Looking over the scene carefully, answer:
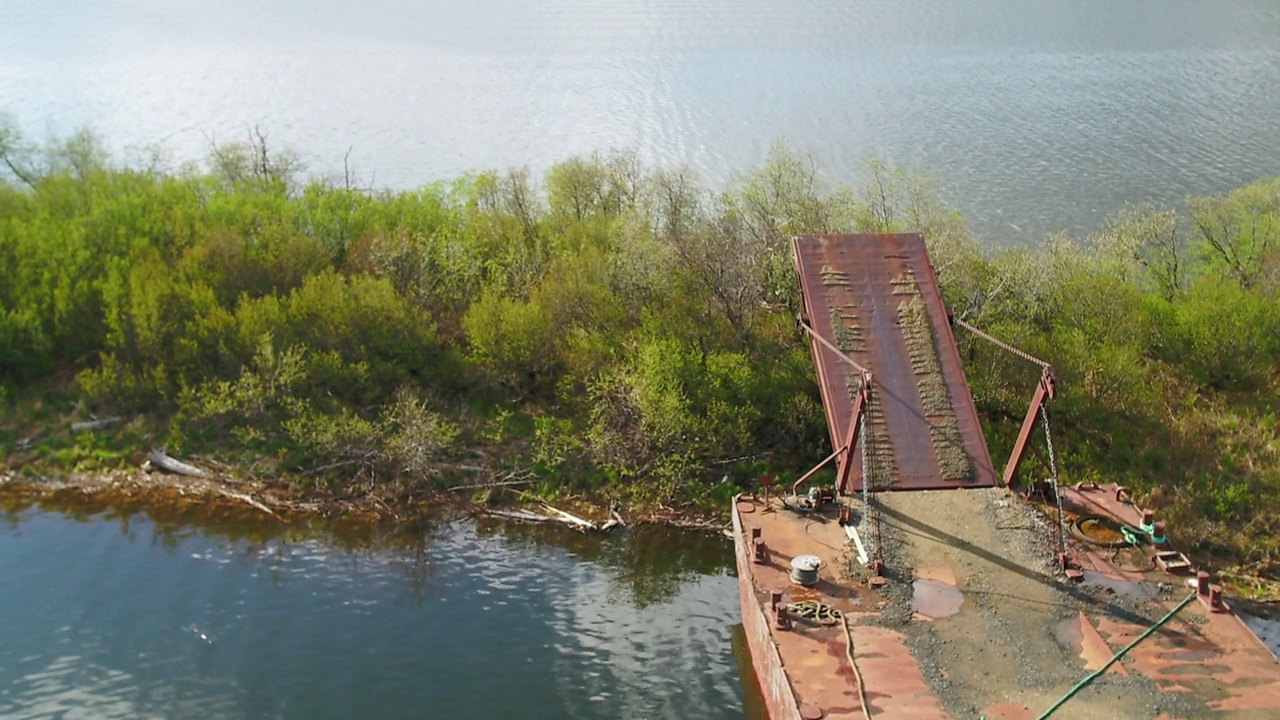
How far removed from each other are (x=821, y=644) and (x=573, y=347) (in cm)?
1235

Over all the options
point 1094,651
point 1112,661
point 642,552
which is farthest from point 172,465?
point 1112,661

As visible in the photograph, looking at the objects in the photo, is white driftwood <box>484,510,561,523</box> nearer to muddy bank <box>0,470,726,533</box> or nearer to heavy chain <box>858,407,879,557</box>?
muddy bank <box>0,470,726,533</box>

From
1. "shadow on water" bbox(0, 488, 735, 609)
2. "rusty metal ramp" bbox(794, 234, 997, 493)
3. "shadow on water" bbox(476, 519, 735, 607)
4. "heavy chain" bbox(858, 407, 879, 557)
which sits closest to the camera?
"heavy chain" bbox(858, 407, 879, 557)

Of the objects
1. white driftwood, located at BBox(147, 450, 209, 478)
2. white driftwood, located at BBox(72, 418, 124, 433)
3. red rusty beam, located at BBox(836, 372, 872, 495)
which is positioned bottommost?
white driftwood, located at BBox(147, 450, 209, 478)

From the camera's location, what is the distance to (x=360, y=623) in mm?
18562

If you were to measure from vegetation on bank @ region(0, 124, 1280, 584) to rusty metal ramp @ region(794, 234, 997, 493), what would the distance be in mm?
4940

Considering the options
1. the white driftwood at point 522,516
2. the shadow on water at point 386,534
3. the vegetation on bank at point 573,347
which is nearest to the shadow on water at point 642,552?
the shadow on water at point 386,534

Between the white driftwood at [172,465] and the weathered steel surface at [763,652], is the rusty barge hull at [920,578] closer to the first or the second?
the weathered steel surface at [763,652]

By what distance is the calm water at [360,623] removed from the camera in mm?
16703

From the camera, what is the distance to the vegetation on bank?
23.0 meters

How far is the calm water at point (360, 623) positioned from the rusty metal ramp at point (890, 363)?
4.26m

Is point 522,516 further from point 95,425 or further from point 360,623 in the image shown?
point 95,425

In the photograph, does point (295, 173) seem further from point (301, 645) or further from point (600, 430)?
point (301, 645)

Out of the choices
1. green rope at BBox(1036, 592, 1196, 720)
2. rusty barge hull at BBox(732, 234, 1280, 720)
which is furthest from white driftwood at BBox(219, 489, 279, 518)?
green rope at BBox(1036, 592, 1196, 720)
